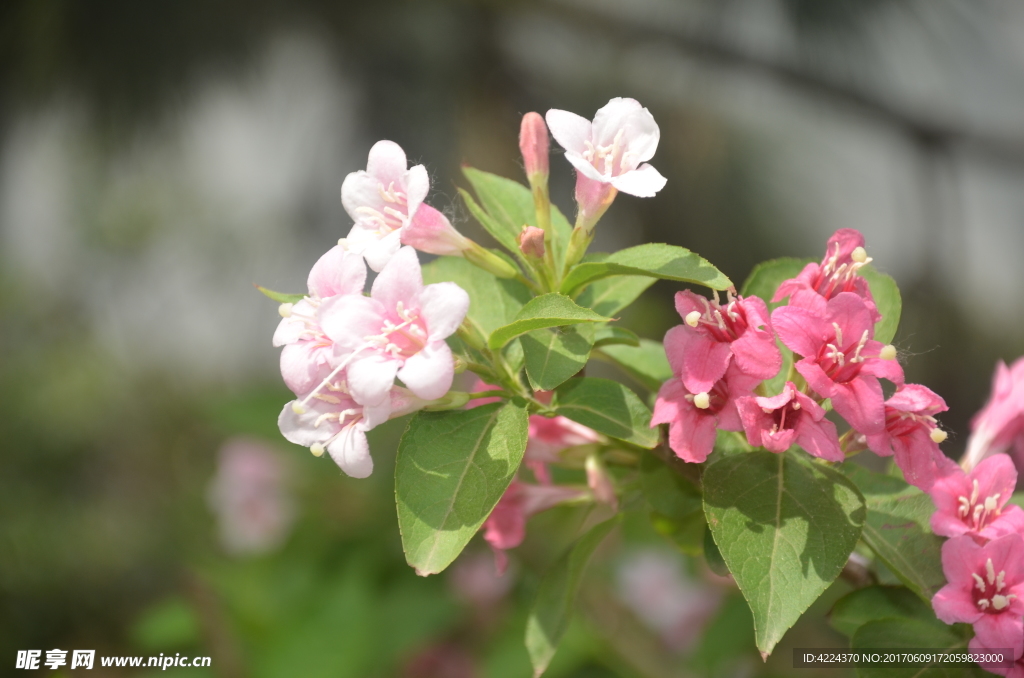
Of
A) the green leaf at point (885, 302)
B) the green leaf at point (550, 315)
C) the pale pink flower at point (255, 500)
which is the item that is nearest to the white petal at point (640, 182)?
the green leaf at point (550, 315)

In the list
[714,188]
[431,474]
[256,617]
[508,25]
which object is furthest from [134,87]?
[431,474]

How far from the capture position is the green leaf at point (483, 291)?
0.71m

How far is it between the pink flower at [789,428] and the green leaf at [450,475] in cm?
18

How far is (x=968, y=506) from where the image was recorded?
2.05 ft

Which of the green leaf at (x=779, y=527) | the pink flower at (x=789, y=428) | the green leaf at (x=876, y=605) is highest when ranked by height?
the pink flower at (x=789, y=428)

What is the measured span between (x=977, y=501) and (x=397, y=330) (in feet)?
1.72

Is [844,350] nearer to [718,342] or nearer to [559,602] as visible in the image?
[718,342]

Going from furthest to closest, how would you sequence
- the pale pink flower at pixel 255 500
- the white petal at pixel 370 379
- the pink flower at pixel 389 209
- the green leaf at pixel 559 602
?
1. the pale pink flower at pixel 255 500
2. the green leaf at pixel 559 602
3. the pink flower at pixel 389 209
4. the white petal at pixel 370 379

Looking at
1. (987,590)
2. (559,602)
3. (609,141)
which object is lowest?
(559,602)

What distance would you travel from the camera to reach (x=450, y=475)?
59 centimetres

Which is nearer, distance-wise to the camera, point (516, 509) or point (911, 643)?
point (911, 643)

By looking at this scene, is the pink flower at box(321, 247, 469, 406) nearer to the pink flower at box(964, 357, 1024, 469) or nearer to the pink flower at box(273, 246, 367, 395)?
the pink flower at box(273, 246, 367, 395)

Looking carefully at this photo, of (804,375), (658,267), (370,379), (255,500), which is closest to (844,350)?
(804,375)

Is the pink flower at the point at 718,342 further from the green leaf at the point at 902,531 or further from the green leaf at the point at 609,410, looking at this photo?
the green leaf at the point at 902,531
